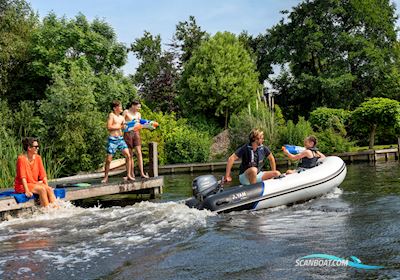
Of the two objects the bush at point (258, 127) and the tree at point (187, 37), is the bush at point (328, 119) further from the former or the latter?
the tree at point (187, 37)

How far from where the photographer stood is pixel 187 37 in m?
37.2

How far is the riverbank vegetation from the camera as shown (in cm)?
2072

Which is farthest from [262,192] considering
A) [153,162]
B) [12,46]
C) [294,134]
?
[12,46]

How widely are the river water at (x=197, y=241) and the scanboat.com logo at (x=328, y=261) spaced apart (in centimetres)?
8

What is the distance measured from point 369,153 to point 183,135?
8.31 m

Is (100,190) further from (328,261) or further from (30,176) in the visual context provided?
(328,261)

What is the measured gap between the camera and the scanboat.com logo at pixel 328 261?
4.58 metres

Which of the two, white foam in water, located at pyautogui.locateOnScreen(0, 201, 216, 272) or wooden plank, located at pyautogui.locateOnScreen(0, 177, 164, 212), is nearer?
white foam in water, located at pyautogui.locateOnScreen(0, 201, 216, 272)

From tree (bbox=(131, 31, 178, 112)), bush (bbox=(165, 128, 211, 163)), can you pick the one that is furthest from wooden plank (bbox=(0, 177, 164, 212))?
tree (bbox=(131, 31, 178, 112))

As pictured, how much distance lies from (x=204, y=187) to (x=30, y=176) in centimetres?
282

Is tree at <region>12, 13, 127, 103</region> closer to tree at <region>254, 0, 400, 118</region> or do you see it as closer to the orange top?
tree at <region>254, 0, 400, 118</region>

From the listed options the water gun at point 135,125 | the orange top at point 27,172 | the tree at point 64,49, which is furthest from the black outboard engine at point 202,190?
the tree at point 64,49

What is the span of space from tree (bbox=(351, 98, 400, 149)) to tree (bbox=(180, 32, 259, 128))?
9701 mm

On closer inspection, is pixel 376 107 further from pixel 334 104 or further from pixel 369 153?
pixel 334 104
